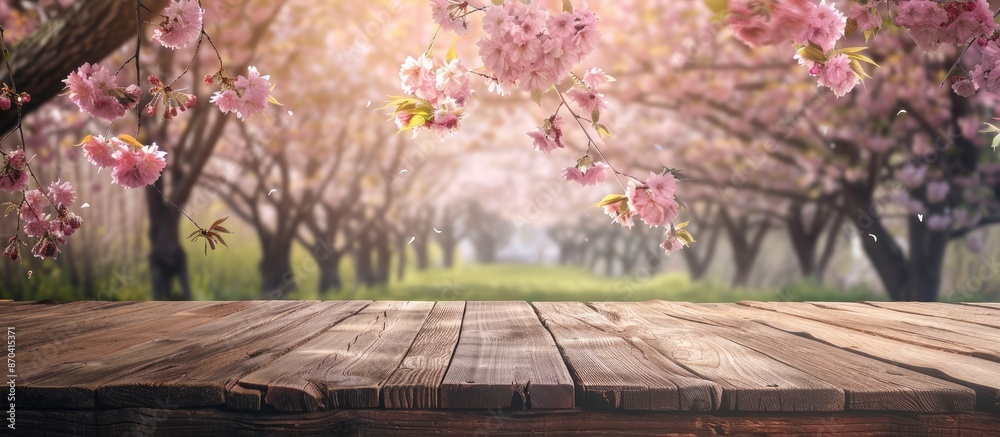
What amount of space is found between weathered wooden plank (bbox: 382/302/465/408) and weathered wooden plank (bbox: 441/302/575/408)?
0.02m

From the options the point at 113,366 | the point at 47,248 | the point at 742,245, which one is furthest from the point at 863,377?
the point at 742,245

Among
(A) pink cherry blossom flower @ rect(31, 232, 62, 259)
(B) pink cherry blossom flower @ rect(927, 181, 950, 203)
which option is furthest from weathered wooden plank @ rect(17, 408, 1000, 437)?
(B) pink cherry blossom flower @ rect(927, 181, 950, 203)

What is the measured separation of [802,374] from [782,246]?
16.4 metres

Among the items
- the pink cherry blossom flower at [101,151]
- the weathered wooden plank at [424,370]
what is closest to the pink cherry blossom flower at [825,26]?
the weathered wooden plank at [424,370]

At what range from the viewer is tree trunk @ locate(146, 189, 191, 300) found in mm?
6789

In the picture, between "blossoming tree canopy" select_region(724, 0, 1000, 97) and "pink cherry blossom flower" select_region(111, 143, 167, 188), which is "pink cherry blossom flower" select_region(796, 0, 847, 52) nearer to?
"blossoming tree canopy" select_region(724, 0, 1000, 97)

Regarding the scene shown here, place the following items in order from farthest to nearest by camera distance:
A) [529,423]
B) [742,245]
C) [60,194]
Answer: [742,245] → [60,194] → [529,423]

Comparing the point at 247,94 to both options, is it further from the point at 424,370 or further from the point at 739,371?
the point at 739,371

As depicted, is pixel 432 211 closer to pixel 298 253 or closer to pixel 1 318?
pixel 298 253

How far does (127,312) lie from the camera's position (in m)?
2.45

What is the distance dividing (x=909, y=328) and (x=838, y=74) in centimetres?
96

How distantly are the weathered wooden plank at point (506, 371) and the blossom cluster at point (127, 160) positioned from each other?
78 centimetres

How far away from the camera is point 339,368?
1.46 meters

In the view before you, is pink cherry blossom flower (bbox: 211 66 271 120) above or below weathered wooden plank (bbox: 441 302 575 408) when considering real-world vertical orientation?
above
